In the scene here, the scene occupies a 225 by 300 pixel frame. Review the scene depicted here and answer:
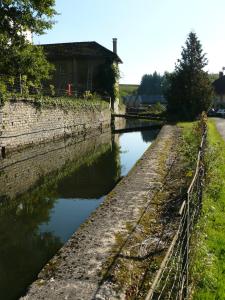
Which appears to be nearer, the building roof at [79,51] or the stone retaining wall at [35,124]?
the stone retaining wall at [35,124]

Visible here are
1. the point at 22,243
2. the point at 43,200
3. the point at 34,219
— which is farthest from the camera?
the point at 43,200

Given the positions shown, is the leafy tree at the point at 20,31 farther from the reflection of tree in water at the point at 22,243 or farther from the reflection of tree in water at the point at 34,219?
the reflection of tree in water at the point at 22,243

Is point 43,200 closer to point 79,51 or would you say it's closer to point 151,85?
point 79,51

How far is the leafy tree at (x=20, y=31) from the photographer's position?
21.2 meters

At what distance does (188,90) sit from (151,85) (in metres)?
113

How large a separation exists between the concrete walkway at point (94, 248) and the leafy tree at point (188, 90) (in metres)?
30.0

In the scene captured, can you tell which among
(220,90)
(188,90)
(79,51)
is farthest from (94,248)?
(220,90)

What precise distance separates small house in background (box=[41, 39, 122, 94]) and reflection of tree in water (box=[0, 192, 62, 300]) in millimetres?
37386

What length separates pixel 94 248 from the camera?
22.2ft

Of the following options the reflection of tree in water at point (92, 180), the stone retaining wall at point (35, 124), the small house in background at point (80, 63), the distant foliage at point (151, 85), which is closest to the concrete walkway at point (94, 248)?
the reflection of tree in water at point (92, 180)

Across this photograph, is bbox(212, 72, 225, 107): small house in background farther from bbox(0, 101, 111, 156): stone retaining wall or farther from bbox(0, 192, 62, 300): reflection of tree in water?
bbox(0, 192, 62, 300): reflection of tree in water

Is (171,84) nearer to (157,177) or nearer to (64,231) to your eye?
(157,177)

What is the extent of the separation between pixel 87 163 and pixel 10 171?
4028mm

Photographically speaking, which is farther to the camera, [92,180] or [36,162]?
[36,162]
